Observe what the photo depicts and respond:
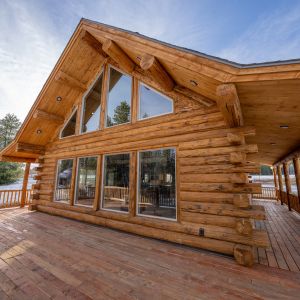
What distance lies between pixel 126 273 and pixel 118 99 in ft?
16.8

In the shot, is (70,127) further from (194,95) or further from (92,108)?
(194,95)

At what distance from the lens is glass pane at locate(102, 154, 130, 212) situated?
5102mm

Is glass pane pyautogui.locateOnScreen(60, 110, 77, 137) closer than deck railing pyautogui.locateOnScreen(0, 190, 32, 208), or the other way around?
glass pane pyautogui.locateOnScreen(60, 110, 77, 137)

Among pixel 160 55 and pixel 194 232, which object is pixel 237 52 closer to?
pixel 160 55

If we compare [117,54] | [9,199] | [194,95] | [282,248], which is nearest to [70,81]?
[117,54]

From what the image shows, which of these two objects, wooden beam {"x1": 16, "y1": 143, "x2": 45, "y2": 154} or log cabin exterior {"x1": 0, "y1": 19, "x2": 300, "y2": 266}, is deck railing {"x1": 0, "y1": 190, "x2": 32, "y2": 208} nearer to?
log cabin exterior {"x1": 0, "y1": 19, "x2": 300, "y2": 266}

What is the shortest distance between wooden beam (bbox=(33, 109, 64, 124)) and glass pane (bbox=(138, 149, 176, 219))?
4.51 meters

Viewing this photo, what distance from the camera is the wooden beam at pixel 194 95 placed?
12.8ft

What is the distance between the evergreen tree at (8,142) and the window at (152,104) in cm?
2324

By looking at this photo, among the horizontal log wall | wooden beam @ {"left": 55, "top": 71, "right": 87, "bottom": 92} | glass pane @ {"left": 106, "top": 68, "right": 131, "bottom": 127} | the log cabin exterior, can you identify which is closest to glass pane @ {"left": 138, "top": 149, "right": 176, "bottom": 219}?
the log cabin exterior

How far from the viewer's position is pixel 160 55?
3264 millimetres

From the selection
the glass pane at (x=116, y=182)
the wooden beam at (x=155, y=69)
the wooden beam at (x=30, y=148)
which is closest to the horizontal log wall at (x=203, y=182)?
the glass pane at (x=116, y=182)

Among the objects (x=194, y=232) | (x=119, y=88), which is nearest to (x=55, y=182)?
(x=119, y=88)

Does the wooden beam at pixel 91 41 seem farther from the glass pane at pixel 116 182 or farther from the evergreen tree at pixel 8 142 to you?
the evergreen tree at pixel 8 142
